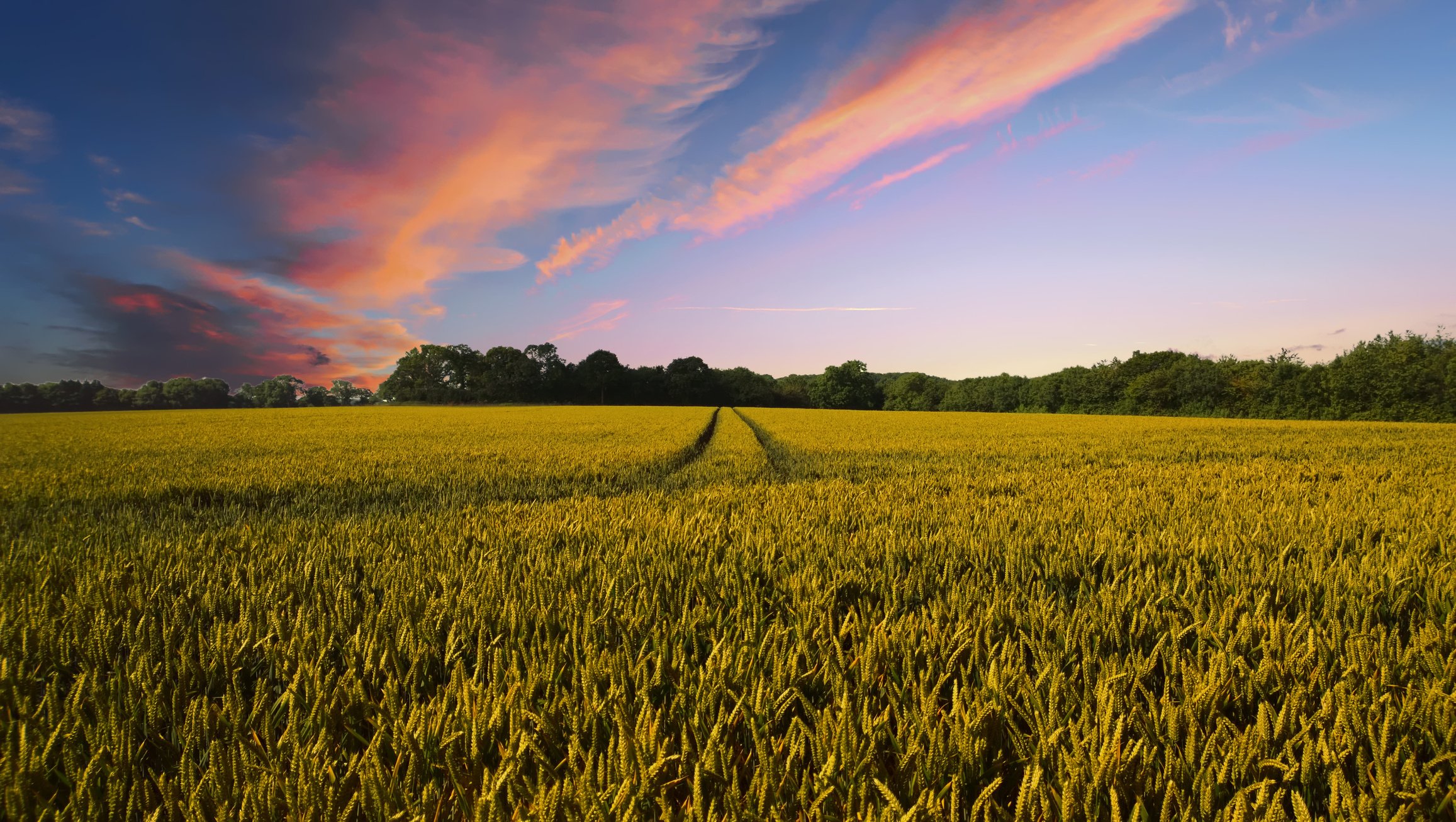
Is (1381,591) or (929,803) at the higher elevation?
(929,803)

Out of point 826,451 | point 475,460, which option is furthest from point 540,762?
point 826,451

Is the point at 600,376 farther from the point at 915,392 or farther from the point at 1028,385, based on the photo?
the point at 1028,385

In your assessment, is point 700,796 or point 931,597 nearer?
point 700,796

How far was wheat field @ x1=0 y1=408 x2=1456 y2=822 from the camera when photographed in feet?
4.10

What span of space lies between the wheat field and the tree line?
278 feet

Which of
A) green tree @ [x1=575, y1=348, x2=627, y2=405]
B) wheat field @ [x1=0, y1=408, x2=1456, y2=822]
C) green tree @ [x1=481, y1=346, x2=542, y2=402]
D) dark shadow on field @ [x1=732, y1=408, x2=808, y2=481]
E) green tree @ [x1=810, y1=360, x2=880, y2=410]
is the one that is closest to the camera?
wheat field @ [x1=0, y1=408, x2=1456, y2=822]

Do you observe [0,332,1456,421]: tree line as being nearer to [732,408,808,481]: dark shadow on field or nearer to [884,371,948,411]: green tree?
[884,371,948,411]: green tree

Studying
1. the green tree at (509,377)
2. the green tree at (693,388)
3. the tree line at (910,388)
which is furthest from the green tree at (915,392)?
the green tree at (509,377)

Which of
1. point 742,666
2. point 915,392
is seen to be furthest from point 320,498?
point 915,392

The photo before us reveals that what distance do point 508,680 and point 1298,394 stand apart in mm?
92145

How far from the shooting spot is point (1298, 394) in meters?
64.6

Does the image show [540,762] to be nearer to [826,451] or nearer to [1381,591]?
[1381,591]

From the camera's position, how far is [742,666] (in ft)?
6.10

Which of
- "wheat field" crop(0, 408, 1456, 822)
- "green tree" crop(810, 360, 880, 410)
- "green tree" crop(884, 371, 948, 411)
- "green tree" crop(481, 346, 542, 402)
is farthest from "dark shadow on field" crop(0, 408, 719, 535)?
"green tree" crop(884, 371, 948, 411)
